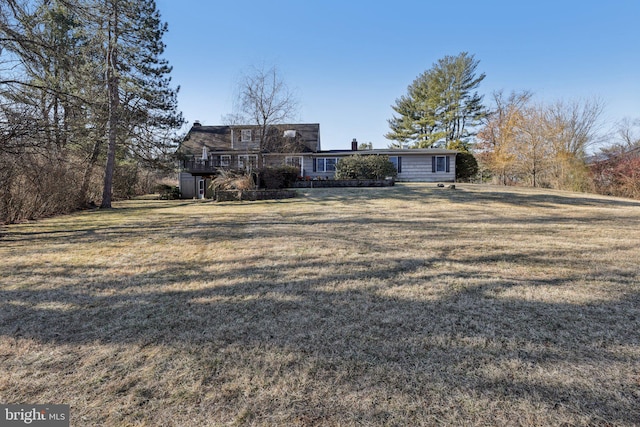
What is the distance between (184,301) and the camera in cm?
326

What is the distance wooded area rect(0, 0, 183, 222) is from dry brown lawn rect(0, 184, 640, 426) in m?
4.47

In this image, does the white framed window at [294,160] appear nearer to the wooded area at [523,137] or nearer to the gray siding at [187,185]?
the gray siding at [187,185]

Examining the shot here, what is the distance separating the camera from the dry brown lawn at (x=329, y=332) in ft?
5.65

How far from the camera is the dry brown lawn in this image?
172cm

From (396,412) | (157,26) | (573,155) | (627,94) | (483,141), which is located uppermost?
(157,26)

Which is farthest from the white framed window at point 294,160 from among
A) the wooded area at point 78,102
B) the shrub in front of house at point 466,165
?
→ the shrub in front of house at point 466,165

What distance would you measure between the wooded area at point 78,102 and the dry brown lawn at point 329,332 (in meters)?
4.47

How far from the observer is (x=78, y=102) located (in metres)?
9.01

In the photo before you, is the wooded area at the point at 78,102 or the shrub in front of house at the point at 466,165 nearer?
the wooded area at the point at 78,102

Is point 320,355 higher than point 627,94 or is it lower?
lower

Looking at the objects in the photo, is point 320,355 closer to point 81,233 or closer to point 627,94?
point 81,233

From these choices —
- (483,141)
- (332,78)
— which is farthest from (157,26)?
(483,141)

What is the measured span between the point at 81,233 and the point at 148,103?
1214 cm

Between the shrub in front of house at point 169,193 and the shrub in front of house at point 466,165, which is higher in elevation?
the shrub in front of house at point 466,165
